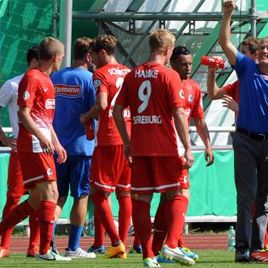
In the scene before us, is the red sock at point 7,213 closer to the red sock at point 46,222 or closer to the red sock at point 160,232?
the red sock at point 46,222

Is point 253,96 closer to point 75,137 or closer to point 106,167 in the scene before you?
point 106,167

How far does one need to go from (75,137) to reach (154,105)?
232cm

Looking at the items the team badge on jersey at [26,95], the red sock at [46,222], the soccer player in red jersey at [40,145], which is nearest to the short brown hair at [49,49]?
the soccer player in red jersey at [40,145]

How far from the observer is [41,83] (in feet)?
42.5

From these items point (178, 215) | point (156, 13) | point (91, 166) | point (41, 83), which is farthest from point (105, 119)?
point (156, 13)

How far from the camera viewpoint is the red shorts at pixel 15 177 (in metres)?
14.4

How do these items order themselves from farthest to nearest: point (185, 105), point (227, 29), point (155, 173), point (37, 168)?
point (185, 105), point (37, 168), point (227, 29), point (155, 173)

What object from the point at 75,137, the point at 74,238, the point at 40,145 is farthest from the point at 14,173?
the point at 40,145

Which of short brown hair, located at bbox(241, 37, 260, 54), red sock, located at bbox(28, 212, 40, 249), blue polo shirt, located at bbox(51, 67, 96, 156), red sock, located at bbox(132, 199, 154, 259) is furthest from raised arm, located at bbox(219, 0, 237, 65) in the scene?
red sock, located at bbox(28, 212, 40, 249)

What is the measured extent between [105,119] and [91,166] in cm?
54

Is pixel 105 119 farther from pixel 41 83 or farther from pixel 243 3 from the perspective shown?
pixel 243 3

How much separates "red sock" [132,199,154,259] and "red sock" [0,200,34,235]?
2.02 m

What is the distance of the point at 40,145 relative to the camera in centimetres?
1278

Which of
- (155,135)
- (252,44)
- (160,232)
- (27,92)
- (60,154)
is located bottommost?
(160,232)
